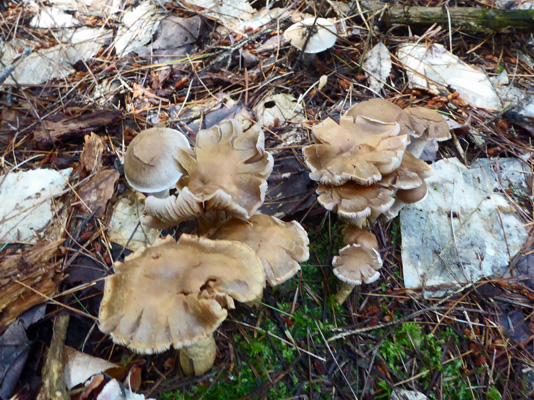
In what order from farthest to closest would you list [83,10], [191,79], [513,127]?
1. [83,10]
2. [191,79]
3. [513,127]

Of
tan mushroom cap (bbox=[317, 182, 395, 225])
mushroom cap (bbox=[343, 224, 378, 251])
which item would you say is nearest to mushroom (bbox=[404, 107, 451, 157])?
tan mushroom cap (bbox=[317, 182, 395, 225])

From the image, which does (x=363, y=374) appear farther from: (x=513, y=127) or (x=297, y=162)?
(x=513, y=127)

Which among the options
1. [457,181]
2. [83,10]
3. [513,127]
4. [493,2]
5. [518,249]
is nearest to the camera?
[518,249]

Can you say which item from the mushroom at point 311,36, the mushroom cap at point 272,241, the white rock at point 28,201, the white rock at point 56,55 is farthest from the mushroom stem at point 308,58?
the white rock at point 28,201

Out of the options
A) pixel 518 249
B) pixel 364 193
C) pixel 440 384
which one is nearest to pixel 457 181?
pixel 518 249

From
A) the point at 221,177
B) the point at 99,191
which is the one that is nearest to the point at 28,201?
the point at 99,191

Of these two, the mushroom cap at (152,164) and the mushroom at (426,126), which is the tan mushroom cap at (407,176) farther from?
the mushroom cap at (152,164)
